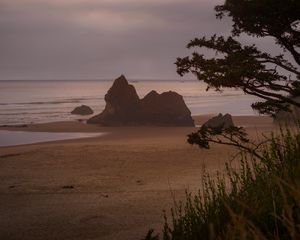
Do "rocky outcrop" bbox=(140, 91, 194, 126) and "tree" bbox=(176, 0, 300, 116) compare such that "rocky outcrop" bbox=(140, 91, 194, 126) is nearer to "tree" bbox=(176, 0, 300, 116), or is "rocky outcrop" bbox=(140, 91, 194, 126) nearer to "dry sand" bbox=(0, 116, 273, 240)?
"dry sand" bbox=(0, 116, 273, 240)

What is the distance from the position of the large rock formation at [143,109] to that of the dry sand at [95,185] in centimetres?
1125

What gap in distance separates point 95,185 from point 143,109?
25.2 metres

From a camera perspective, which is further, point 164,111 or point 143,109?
point 143,109

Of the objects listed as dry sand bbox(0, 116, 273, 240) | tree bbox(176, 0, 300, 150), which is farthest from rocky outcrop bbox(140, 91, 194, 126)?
tree bbox(176, 0, 300, 150)

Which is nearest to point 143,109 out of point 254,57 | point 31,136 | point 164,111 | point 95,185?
point 164,111

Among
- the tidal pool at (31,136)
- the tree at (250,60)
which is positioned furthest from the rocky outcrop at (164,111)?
the tree at (250,60)

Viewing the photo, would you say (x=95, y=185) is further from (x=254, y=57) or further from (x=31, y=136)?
(x=31, y=136)

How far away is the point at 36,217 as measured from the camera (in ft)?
37.0

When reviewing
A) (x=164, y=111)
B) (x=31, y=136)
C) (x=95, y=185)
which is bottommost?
(x=95, y=185)

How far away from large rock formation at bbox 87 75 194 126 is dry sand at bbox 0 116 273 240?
36.9ft

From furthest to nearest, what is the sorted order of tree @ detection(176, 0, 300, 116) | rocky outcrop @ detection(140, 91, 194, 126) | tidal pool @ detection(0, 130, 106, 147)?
rocky outcrop @ detection(140, 91, 194, 126) < tidal pool @ detection(0, 130, 106, 147) < tree @ detection(176, 0, 300, 116)

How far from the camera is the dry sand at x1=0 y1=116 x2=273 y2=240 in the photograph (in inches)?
410

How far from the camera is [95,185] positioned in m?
15.6

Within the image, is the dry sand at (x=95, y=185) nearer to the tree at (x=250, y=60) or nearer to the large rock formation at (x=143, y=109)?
the tree at (x=250, y=60)
